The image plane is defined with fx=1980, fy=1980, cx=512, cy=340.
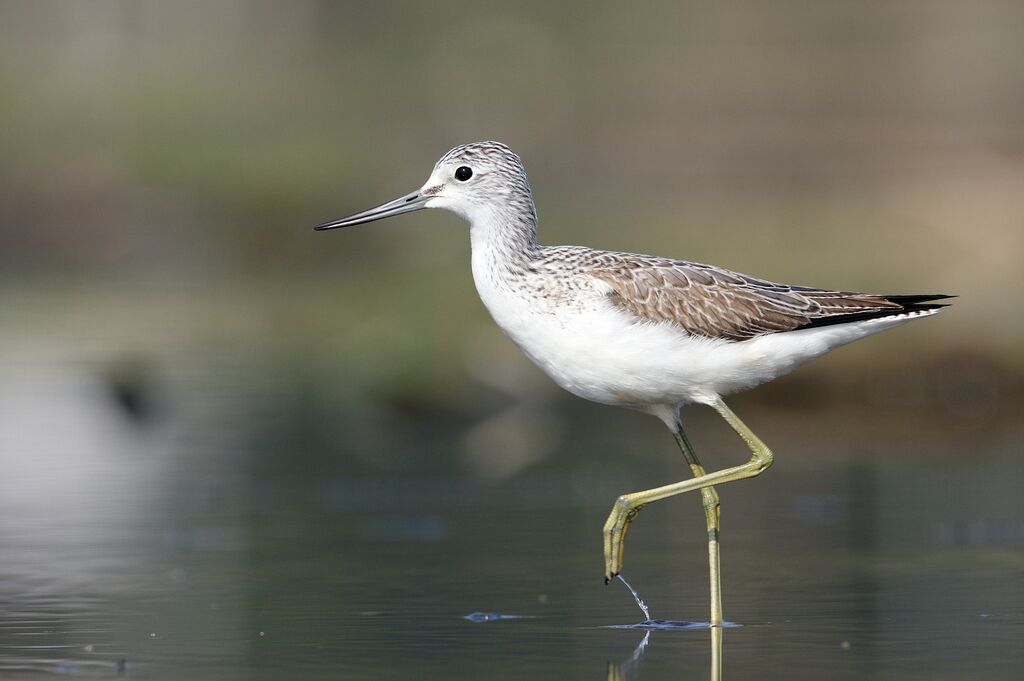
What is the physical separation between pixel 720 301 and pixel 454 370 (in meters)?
9.03

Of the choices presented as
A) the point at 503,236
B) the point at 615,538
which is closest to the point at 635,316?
the point at 503,236

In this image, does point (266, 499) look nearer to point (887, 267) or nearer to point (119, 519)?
point (119, 519)

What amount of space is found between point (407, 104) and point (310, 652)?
3896 centimetres

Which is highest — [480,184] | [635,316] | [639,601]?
[480,184]

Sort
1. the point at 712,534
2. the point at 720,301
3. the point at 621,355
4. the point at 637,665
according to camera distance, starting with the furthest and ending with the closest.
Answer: the point at 720,301 < the point at 712,534 < the point at 621,355 < the point at 637,665

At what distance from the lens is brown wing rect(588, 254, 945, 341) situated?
1050 centimetres

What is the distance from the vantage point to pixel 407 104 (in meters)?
47.5

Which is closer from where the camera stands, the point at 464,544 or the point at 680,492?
the point at 680,492

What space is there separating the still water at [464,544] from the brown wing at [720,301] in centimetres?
145

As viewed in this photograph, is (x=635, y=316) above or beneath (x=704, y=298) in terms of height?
beneath

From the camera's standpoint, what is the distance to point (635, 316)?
10.3 m

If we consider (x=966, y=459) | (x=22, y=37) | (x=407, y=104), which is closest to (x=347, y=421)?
(x=966, y=459)

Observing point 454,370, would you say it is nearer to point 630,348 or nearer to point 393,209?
point 393,209

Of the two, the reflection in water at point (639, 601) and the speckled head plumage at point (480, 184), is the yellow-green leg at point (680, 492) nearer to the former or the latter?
the reflection in water at point (639, 601)
